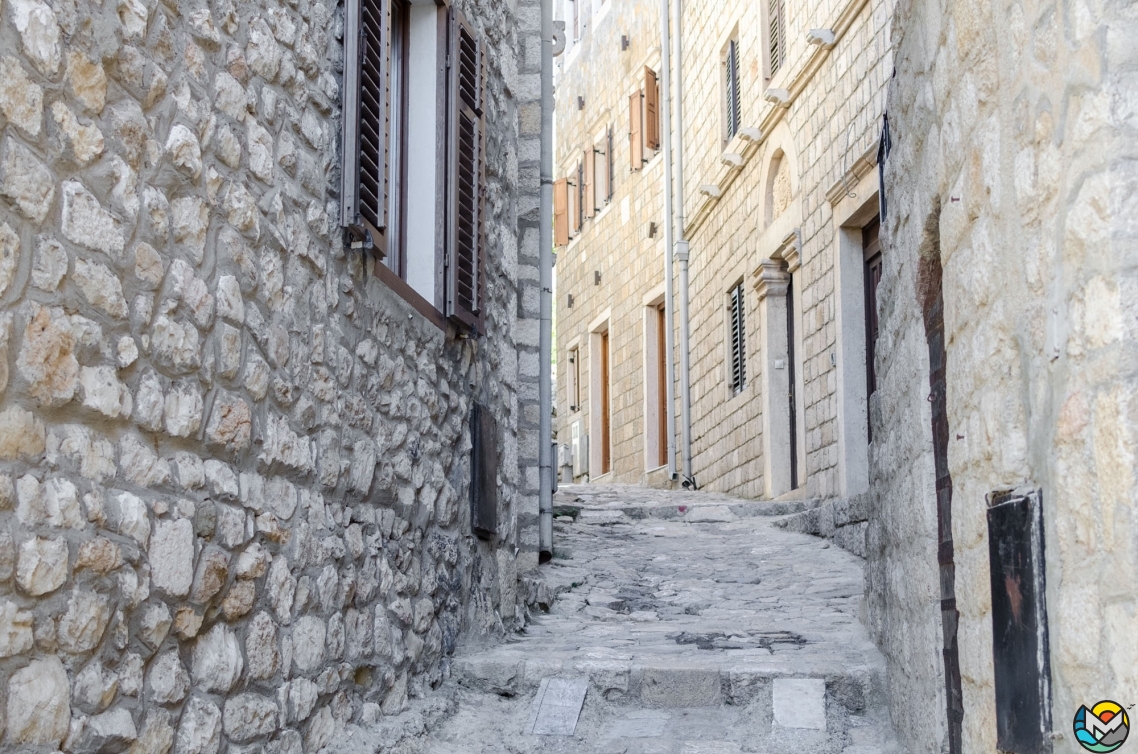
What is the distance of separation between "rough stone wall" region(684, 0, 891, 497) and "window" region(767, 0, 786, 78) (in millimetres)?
100

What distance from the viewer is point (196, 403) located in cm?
349

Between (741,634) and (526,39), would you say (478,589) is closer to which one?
(741,634)

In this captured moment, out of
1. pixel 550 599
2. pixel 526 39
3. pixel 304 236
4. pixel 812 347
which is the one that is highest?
pixel 526 39

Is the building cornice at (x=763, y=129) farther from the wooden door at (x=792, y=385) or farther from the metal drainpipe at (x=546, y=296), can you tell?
the metal drainpipe at (x=546, y=296)

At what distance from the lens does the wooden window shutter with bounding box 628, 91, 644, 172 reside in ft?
51.6

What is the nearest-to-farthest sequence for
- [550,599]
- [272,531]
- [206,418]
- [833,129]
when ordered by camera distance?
[206,418] < [272,531] < [550,599] < [833,129]

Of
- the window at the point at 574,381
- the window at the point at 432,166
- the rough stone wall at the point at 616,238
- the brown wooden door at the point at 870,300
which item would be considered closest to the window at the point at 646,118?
the rough stone wall at the point at 616,238

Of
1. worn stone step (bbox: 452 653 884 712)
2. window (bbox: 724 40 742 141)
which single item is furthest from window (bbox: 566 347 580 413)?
worn stone step (bbox: 452 653 884 712)

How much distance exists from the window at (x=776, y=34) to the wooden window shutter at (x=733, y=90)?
97cm

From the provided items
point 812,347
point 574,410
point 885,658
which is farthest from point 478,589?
point 574,410

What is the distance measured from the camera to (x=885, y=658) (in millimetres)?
5277

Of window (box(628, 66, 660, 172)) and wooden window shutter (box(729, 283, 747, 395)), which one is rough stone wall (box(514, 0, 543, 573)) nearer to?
wooden window shutter (box(729, 283, 747, 395))

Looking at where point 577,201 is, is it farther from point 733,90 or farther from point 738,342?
point 738,342

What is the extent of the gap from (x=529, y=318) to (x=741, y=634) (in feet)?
7.26
